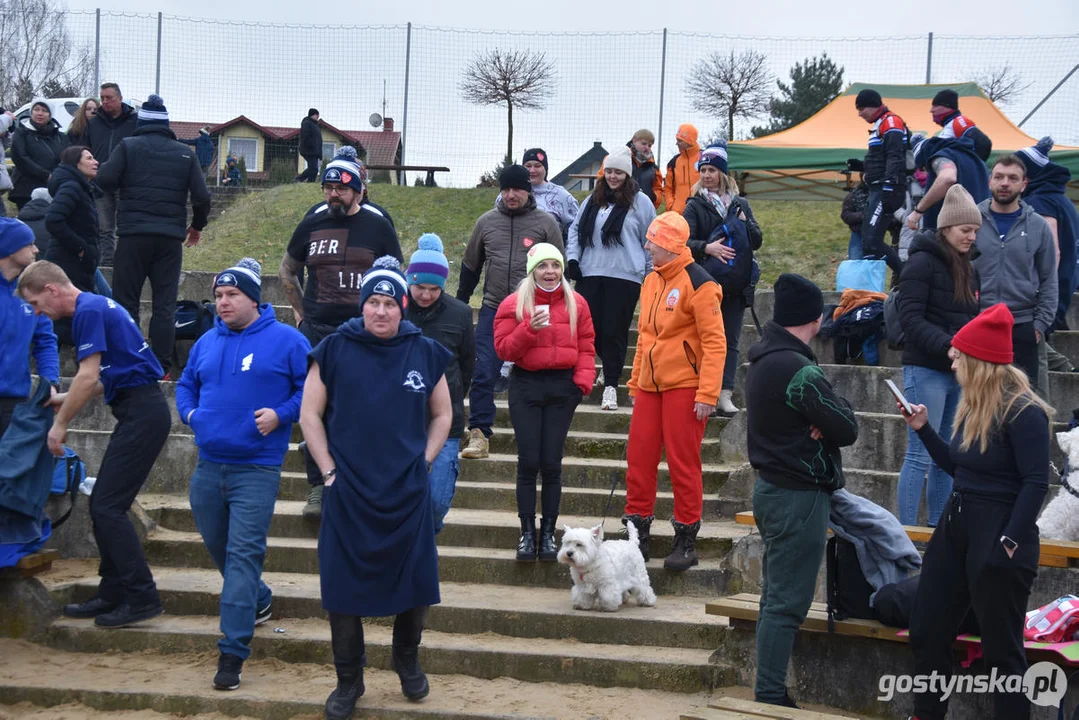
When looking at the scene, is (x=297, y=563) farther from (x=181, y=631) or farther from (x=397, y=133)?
(x=397, y=133)

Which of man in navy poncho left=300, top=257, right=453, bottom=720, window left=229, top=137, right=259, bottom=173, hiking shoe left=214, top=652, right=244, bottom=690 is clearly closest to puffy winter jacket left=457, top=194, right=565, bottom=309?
man in navy poncho left=300, top=257, right=453, bottom=720

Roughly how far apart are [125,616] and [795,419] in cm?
364

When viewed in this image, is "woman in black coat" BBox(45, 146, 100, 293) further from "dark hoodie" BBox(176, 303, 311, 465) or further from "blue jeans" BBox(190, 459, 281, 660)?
"blue jeans" BBox(190, 459, 281, 660)

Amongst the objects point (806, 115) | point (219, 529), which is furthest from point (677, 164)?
point (806, 115)

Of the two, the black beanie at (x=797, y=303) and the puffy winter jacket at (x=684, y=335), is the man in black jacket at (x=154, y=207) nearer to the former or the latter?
the puffy winter jacket at (x=684, y=335)

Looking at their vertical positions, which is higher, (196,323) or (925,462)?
(196,323)

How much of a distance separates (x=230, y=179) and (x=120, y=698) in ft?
49.4

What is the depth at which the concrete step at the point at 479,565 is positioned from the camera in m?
6.27

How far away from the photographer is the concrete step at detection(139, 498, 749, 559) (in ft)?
21.6

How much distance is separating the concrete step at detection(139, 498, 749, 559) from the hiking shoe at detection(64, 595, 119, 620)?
1.10m

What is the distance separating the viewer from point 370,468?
4.82 m

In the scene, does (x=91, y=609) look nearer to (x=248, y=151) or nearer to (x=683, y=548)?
(x=683, y=548)

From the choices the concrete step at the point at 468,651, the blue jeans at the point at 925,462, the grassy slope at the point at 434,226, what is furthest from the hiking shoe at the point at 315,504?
the grassy slope at the point at 434,226

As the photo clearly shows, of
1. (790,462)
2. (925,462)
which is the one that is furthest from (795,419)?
(925,462)
